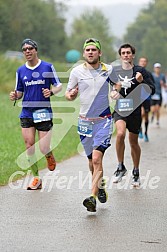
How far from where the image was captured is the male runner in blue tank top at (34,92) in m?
10.4

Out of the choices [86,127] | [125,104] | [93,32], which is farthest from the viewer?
[93,32]

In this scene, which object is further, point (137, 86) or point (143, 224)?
point (137, 86)

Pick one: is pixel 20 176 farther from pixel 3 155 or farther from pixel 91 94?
pixel 91 94

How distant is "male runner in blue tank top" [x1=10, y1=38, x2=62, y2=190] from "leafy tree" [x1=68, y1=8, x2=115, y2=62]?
245 ft

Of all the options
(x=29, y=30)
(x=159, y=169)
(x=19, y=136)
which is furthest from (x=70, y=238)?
(x=29, y=30)

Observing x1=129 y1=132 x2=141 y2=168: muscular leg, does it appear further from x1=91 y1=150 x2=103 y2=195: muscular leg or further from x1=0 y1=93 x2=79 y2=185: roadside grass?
x1=91 y1=150 x2=103 y2=195: muscular leg

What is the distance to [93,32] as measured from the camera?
10362cm

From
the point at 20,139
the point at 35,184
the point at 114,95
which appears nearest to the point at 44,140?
the point at 35,184

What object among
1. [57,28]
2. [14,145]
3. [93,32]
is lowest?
[93,32]

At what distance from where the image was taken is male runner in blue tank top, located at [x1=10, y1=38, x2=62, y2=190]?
10.4 metres

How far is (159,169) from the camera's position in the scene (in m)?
13.0

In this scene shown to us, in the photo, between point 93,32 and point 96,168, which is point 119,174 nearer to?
point 96,168

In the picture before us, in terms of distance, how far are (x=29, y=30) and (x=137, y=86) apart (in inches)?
2042

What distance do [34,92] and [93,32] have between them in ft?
309
